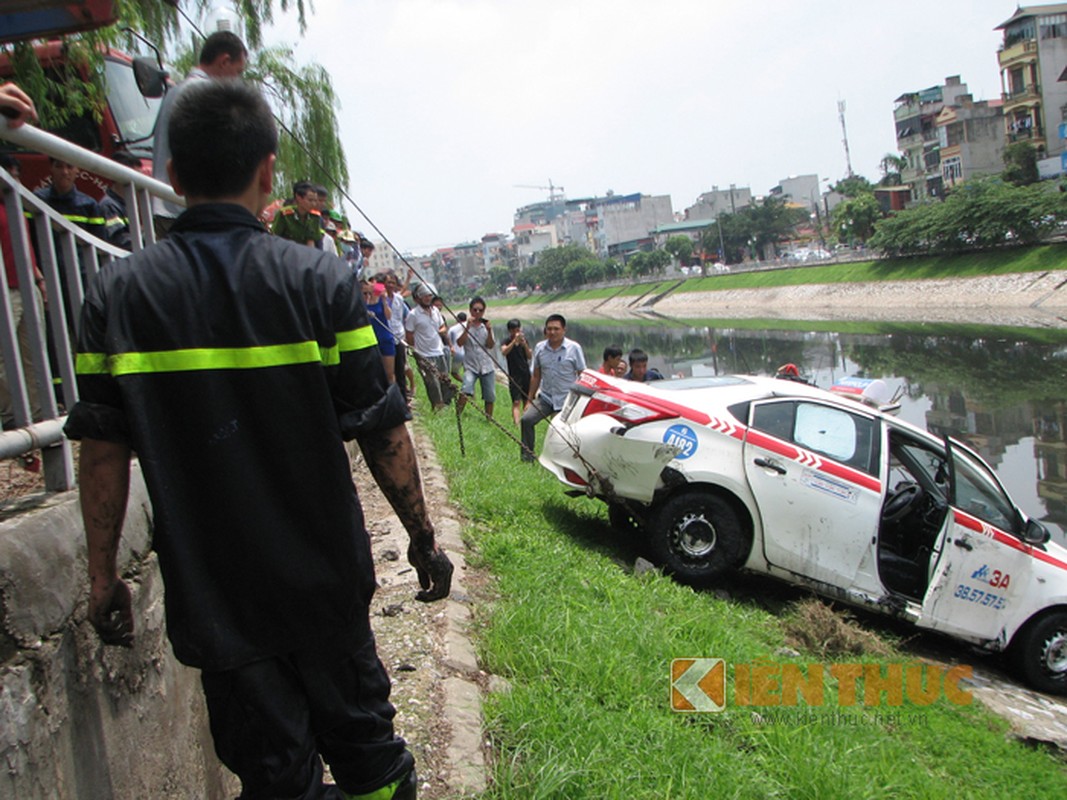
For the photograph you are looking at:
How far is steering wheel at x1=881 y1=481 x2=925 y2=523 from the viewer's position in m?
6.43

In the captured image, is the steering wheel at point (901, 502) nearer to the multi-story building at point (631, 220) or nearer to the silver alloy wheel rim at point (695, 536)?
the silver alloy wheel rim at point (695, 536)

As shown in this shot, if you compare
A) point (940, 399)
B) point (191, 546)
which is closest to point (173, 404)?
point (191, 546)

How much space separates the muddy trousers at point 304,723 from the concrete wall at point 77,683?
0.47m

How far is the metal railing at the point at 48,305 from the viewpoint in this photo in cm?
248

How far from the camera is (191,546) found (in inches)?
73.6

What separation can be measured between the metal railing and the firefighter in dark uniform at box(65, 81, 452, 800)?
0.73 m

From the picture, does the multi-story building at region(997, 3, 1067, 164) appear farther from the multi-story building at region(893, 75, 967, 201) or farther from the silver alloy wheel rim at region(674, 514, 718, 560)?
the silver alloy wheel rim at region(674, 514, 718, 560)

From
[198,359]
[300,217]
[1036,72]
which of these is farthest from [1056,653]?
[1036,72]

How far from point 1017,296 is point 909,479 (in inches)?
1422

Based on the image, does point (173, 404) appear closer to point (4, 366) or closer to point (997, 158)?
point (4, 366)

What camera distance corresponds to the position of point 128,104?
804 cm

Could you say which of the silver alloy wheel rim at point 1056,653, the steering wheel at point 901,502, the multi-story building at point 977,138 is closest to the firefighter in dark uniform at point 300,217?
the steering wheel at point 901,502

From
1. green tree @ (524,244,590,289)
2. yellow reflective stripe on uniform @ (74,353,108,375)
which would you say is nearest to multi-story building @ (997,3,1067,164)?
green tree @ (524,244,590,289)

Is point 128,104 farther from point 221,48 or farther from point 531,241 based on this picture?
point 531,241
